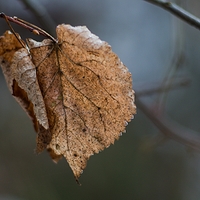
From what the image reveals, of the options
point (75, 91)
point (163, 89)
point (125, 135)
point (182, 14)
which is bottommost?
point (125, 135)

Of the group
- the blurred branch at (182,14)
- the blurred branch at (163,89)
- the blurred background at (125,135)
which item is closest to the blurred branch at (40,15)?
the blurred branch at (163,89)

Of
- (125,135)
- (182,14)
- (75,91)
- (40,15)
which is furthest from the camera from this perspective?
(125,135)

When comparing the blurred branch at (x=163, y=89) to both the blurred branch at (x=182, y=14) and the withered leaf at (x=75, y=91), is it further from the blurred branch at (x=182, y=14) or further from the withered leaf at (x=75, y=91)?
the withered leaf at (x=75, y=91)

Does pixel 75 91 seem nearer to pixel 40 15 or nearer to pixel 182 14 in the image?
pixel 182 14

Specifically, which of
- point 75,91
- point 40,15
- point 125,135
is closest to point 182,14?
point 75,91

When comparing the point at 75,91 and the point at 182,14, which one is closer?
the point at 75,91

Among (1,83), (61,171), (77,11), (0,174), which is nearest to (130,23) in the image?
(77,11)

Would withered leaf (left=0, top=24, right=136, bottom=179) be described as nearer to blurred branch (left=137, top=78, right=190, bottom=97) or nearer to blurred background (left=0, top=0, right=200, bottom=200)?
blurred branch (left=137, top=78, right=190, bottom=97)
